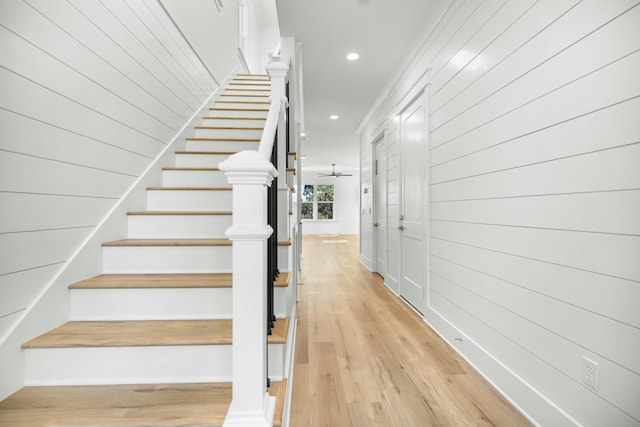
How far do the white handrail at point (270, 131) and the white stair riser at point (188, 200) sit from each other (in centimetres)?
79

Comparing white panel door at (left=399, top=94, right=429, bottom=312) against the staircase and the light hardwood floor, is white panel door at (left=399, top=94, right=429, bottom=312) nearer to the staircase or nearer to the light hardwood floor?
the light hardwood floor

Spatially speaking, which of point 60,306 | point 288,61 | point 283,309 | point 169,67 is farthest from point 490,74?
point 60,306

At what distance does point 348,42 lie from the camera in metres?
3.04

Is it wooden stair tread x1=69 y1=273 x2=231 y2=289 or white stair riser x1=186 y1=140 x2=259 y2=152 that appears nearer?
wooden stair tread x1=69 y1=273 x2=231 y2=289

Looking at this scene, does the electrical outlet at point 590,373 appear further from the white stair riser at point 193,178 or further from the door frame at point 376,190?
the door frame at point 376,190

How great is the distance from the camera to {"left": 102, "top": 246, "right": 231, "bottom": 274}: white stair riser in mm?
1726

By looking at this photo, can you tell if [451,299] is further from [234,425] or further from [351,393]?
[234,425]

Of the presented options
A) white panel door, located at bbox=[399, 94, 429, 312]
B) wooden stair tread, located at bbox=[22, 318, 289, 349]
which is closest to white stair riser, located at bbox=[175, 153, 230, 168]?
wooden stair tread, located at bbox=[22, 318, 289, 349]

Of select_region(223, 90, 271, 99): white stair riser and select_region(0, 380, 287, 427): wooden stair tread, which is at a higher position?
select_region(223, 90, 271, 99): white stair riser

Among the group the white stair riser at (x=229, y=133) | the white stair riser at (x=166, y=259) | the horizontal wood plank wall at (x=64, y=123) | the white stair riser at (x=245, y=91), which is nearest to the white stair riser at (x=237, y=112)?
the white stair riser at (x=229, y=133)

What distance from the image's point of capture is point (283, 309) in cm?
160

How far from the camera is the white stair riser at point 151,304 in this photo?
1.48m

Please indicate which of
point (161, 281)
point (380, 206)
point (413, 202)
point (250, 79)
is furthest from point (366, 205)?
point (161, 281)

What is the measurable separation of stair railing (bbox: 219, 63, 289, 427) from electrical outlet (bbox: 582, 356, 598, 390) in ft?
4.02
